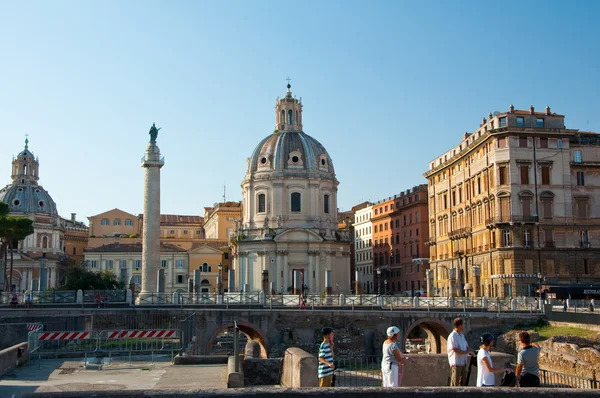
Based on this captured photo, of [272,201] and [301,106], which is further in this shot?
[301,106]

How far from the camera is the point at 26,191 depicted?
12575 cm

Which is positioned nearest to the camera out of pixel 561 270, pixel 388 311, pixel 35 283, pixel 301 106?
pixel 388 311

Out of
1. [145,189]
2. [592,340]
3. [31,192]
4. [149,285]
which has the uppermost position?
[31,192]

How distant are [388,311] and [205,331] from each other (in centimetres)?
1203

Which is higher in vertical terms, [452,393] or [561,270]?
[561,270]

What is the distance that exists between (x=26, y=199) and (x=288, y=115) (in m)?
52.7

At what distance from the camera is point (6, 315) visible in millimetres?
46562

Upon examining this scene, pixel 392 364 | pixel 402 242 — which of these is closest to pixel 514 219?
pixel 402 242

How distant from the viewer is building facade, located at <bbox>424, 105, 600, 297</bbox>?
6700cm

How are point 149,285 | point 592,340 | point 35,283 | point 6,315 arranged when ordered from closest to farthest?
1. point 592,340
2. point 6,315
3. point 149,285
4. point 35,283

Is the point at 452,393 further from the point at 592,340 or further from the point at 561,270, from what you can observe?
the point at 561,270

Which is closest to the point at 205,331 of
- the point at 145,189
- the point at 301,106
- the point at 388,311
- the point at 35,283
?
the point at 388,311

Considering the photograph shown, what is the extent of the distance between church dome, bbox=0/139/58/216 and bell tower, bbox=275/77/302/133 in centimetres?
4983

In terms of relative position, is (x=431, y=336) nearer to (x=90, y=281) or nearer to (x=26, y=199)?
(x=90, y=281)
